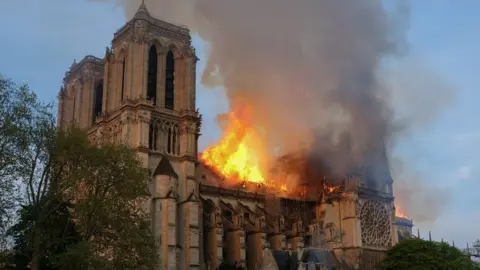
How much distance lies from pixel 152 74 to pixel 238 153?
19985 millimetres

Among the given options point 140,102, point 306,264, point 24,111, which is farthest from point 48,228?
point 306,264

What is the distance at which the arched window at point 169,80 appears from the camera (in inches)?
2729

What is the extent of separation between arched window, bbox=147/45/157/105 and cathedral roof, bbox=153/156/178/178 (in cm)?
737

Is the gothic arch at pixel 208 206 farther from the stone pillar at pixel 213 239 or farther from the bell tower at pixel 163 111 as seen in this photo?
the bell tower at pixel 163 111

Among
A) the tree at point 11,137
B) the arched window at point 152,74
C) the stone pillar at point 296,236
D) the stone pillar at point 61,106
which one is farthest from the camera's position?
the stone pillar at point 61,106

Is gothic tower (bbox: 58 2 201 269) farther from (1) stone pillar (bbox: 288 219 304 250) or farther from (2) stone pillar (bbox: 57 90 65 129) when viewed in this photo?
(1) stone pillar (bbox: 288 219 304 250)

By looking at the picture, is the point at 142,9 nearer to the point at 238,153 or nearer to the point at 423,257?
the point at 238,153

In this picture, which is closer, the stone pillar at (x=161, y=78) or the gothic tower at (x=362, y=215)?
the stone pillar at (x=161, y=78)

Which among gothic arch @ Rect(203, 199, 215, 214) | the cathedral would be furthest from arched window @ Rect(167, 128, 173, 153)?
gothic arch @ Rect(203, 199, 215, 214)

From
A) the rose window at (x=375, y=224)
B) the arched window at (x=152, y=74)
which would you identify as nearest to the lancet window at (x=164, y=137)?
the arched window at (x=152, y=74)

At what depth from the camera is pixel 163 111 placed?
6619 cm

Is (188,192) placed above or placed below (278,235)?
above

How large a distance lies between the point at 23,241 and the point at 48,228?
1741 mm

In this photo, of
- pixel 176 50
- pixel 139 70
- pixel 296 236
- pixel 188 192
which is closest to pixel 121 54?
pixel 139 70
